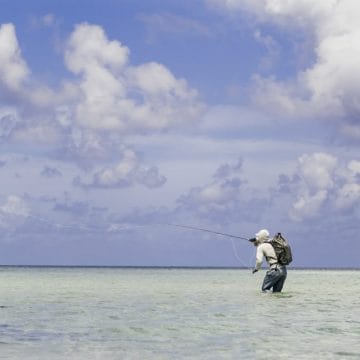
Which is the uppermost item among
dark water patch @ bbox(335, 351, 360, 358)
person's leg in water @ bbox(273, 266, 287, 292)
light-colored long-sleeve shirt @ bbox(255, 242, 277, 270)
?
light-colored long-sleeve shirt @ bbox(255, 242, 277, 270)

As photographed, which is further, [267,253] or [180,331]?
[267,253]

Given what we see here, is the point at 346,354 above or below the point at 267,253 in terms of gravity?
below

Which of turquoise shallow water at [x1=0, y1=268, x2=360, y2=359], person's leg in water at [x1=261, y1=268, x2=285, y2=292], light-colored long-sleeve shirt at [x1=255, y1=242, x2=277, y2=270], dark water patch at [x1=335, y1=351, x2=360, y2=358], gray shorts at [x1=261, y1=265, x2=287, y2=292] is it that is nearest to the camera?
dark water patch at [x1=335, y1=351, x2=360, y2=358]

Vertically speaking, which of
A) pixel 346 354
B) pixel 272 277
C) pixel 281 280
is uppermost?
pixel 272 277

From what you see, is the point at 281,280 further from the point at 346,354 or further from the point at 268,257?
the point at 346,354

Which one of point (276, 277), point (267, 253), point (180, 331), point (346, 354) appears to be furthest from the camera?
point (276, 277)

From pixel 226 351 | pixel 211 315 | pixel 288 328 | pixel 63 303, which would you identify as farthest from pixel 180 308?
pixel 226 351

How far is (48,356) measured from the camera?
13.2 metres

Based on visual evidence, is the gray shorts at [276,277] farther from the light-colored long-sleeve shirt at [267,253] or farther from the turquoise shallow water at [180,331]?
the turquoise shallow water at [180,331]

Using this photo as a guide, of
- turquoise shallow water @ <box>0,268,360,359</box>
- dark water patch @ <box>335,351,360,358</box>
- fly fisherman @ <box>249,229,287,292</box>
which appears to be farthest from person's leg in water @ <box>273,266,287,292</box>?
dark water patch @ <box>335,351,360,358</box>

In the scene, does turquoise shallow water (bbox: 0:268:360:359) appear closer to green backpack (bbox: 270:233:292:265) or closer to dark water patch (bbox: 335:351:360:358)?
dark water patch (bbox: 335:351:360:358)

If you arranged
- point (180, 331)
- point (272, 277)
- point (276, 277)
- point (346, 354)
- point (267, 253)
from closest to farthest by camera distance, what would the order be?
point (346, 354) < point (180, 331) < point (267, 253) < point (276, 277) < point (272, 277)

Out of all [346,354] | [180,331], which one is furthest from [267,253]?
[346,354]

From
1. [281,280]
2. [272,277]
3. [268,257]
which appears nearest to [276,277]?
[272,277]
